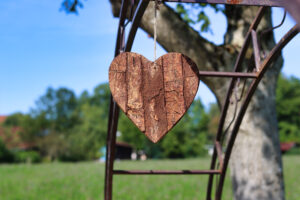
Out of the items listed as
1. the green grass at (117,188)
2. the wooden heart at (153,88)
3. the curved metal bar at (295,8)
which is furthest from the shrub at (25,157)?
the curved metal bar at (295,8)

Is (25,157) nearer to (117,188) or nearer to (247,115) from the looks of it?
(117,188)

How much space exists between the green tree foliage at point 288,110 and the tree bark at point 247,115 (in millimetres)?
39583

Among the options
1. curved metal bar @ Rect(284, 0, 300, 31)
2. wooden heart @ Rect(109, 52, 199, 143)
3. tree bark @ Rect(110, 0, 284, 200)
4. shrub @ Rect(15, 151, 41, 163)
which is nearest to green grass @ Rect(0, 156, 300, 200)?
tree bark @ Rect(110, 0, 284, 200)

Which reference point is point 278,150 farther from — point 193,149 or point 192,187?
point 193,149

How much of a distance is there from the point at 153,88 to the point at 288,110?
42.7m

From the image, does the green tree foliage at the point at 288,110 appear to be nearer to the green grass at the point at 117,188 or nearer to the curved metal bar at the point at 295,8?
the green grass at the point at 117,188

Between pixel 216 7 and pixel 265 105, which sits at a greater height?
pixel 216 7

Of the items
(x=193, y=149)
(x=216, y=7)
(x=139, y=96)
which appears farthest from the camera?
(x=193, y=149)

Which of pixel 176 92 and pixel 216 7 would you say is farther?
pixel 216 7

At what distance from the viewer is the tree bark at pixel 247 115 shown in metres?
3.28

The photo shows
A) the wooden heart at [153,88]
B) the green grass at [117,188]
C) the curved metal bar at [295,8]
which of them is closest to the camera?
the curved metal bar at [295,8]

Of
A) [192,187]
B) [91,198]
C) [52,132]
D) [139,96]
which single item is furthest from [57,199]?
[52,132]

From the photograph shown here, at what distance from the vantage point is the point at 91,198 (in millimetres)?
7762

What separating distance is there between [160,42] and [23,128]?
38964mm
